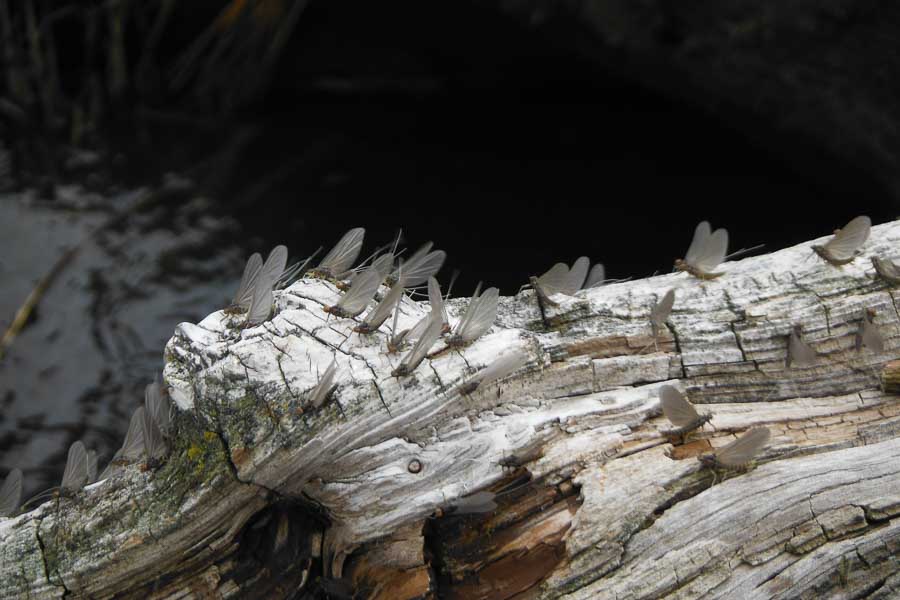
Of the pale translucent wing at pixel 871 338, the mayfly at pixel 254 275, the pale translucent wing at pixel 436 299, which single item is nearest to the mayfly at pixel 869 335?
the pale translucent wing at pixel 871 338

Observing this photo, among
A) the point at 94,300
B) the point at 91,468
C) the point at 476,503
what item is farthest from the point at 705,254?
the point at 94,300

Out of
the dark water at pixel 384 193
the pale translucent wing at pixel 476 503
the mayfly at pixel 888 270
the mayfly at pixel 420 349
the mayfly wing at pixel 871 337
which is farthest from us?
the dark water at pixel 384 193

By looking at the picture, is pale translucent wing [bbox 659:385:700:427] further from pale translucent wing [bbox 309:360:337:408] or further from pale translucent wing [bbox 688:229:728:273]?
pale translucent wing [bbox 309:360:337:408]

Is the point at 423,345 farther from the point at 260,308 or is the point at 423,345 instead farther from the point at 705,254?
the point at 705,254

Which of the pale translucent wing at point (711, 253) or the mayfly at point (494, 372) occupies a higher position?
the pale translucent wing at point (711, 253)

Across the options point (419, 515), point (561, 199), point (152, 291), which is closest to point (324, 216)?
point (152, 291)

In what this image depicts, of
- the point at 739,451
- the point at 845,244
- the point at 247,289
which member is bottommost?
the point at 739,451

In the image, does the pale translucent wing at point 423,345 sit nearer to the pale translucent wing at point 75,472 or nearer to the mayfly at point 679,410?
the mayfly at point 679,410
